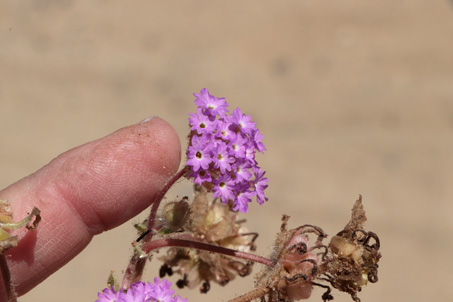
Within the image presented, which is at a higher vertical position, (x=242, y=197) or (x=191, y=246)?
(x=242, y=197)

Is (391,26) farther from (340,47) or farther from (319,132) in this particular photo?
(319,132)

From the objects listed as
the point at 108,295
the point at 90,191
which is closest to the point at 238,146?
the point at 108,295

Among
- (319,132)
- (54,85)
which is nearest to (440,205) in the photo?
(319,132)

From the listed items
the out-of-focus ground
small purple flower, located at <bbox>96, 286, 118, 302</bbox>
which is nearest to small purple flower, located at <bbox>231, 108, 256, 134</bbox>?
small purple flower, located at <bbox>96, 286, 118, 302</bbox>

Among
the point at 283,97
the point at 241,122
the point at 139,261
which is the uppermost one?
the point at 283,97

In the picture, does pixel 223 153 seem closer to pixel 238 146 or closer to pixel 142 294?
pixel 238 146

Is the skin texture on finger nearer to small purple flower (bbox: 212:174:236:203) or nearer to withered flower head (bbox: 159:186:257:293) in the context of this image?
withered flower head (bbox: 159:186:257:293)
